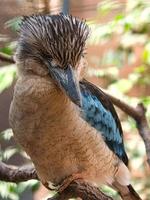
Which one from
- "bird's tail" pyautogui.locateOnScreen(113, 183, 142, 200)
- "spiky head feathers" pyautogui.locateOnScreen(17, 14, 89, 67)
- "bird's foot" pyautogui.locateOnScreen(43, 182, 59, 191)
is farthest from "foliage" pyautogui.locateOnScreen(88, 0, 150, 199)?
"spiky head feathers" pyautogui.locateOnScreen(17, 14, 89, 67)

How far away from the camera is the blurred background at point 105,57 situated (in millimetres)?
1323

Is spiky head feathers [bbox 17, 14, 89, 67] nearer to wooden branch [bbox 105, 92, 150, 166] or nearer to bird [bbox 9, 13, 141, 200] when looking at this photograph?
bird [bbox 9, 13, 141, 200]

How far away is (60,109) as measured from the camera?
3.49ft

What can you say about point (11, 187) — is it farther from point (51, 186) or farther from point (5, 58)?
point (5, 58)

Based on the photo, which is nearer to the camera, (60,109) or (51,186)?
(60,109)

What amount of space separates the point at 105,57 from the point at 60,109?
905mm

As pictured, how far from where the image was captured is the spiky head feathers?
0.96 metres

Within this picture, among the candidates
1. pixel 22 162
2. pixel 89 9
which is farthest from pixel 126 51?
pixel 22 162

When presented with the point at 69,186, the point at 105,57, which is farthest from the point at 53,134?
the point at 105,57

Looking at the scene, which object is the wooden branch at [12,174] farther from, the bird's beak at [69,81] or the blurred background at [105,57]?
the bird's beak at [69,81]

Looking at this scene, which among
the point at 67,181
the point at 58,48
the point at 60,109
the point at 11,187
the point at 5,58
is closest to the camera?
the point at 58,48

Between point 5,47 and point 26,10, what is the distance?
0.13 metres

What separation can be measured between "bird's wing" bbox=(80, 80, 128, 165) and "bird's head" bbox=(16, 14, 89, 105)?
15 cm

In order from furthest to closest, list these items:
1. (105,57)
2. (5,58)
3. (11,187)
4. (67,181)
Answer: (105,57)
(11,187)
(5,58)
(67,181)
